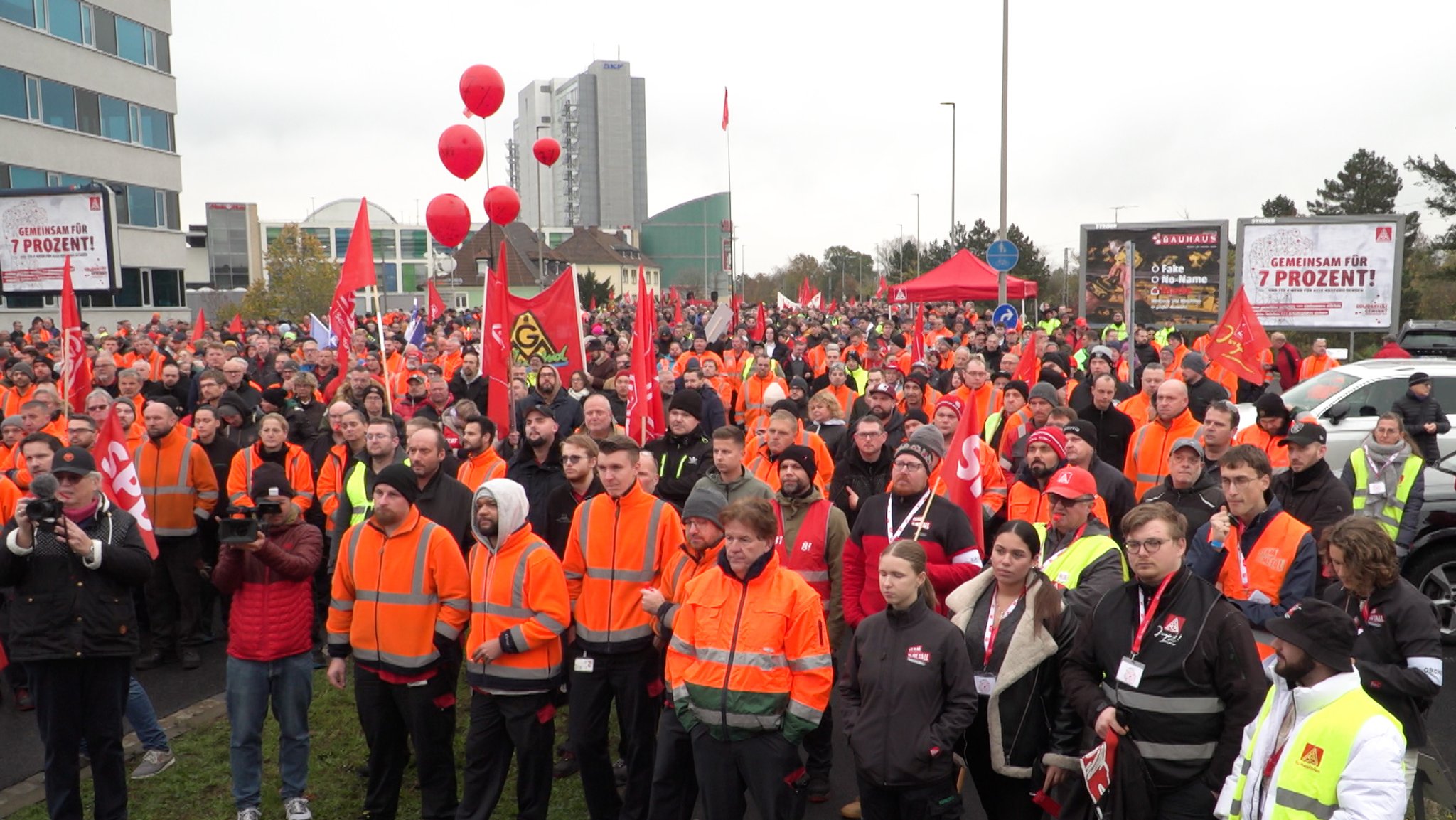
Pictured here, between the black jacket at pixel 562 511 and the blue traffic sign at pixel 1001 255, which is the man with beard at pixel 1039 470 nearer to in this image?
the black jacket at pixel 562 511

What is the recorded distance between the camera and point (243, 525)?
5.51 m

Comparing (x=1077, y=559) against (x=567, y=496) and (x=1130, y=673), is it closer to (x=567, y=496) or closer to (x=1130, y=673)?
(x=1130, y=673)

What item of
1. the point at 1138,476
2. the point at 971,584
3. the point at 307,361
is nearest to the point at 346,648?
the point at 971,584

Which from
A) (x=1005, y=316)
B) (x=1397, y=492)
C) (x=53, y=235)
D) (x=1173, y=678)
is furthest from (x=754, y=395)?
(x=53, y=235)

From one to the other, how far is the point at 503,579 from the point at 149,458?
4572 millimetres

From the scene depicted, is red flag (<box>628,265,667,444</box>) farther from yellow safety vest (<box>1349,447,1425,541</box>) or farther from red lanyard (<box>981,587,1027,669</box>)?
yellow safety vest (<box>1349,447,1425,541</box>)

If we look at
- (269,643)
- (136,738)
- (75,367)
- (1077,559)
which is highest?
(75,367)

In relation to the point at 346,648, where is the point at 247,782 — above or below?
below

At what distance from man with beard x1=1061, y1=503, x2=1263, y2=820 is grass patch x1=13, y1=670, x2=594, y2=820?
10.2 ft

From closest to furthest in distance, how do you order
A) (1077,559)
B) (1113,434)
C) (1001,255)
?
(1077,559) → (1113,434) → (1001,255)

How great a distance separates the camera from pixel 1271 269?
75.1ft

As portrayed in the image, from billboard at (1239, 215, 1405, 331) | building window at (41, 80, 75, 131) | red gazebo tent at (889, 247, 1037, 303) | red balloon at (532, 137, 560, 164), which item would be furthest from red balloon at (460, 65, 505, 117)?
building window at (41, 80, 75, 131)

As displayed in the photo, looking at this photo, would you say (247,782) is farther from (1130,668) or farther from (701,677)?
(1130,668)

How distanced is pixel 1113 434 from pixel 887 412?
1.99 metres
